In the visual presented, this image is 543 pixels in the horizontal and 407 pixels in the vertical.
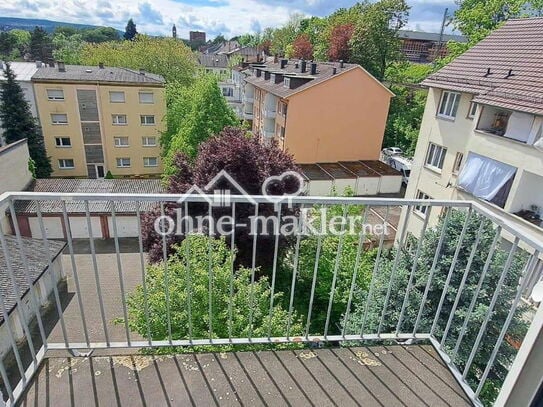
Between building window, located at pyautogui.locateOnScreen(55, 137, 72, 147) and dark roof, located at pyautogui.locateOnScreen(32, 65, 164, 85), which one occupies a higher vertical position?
dark roof, located at pyautogui.locateOnScreen(32, 65, 164, 85)

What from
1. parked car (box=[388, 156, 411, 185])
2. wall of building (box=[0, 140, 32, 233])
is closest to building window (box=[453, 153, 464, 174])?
parked car (box=[388, 156, 411, 185])

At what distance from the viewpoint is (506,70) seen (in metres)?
9.47

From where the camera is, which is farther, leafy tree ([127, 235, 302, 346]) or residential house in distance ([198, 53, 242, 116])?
residential house in distance ([198, 53, 242, 116])

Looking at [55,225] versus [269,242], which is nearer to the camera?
[269,242]

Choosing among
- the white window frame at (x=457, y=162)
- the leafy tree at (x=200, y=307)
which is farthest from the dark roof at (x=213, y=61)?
the leafy tree at (x=200, y=307)

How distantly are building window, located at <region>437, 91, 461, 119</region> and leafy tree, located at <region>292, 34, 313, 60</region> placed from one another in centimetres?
2320

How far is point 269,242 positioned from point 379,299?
4144 mm

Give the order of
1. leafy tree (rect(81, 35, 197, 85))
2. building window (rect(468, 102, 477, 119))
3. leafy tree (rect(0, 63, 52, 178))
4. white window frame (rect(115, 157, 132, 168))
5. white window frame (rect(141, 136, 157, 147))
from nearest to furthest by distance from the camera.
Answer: building window (rect(468, 102, 477, 119)) → leafy tree (rect(0, 63, 52, 178)) → white window frame (rect(141, 136, 157, 147)) → white window frame (rect(115, 157, 132, 168)) → leafy tree (rect(81, 35, 197, 85))

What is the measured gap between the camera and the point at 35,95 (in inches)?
691

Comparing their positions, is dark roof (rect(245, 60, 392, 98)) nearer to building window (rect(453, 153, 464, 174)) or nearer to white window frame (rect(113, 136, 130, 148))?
building window (rect(453, 153, 464, 174))

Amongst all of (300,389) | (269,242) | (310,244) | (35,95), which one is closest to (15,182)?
(35,95)

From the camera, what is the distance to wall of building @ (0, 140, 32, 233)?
12539 millimetres

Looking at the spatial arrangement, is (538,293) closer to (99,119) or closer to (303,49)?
(99,119)

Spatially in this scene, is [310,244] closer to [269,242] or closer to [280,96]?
[269,242]
